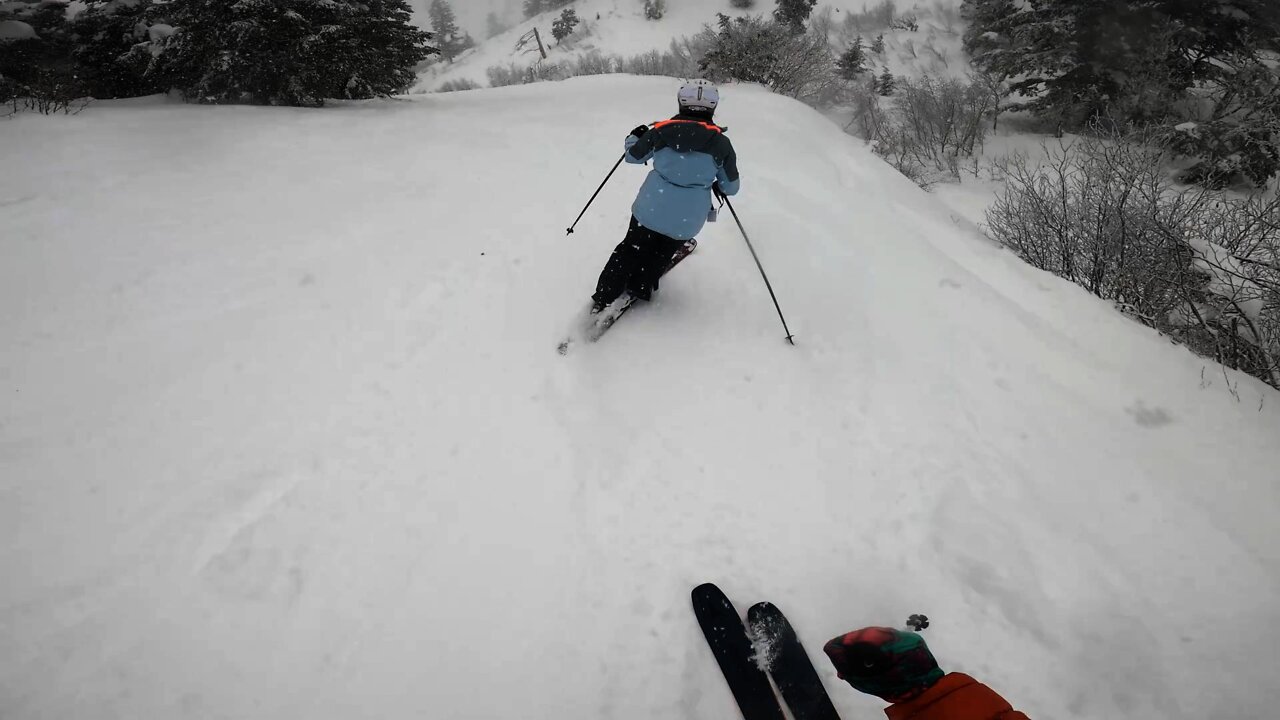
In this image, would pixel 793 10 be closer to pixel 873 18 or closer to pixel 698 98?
pixel 873 18

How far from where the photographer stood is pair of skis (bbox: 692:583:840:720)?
2090mm

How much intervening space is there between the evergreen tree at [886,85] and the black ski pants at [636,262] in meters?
23.3

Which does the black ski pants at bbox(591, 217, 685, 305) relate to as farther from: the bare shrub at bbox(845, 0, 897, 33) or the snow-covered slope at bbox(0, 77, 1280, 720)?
the bare shrub at bbox(845, 0, 897, 33)

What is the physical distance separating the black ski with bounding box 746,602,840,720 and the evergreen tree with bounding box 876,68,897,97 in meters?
25.1

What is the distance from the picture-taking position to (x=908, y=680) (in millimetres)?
1668

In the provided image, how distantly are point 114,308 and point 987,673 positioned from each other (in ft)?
19.8

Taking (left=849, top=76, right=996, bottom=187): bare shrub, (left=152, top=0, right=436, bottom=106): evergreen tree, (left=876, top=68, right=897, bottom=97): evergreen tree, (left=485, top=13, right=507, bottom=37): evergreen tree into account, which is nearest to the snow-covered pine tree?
(left=876, top=68, right=897, bottom=97): evergreen tree

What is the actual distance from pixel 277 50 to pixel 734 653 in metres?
10.8

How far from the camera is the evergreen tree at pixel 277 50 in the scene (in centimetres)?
750

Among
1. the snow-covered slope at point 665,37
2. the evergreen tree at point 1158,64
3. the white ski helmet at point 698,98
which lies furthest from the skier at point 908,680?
the snow-covered slope at point 665,37

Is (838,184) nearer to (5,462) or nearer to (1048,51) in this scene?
(5,462)

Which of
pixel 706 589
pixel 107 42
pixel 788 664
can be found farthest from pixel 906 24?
pixel 788 664

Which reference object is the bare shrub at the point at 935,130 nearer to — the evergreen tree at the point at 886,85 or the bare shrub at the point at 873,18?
the evergreen tree at the point at 886,85

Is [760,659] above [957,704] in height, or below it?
below
